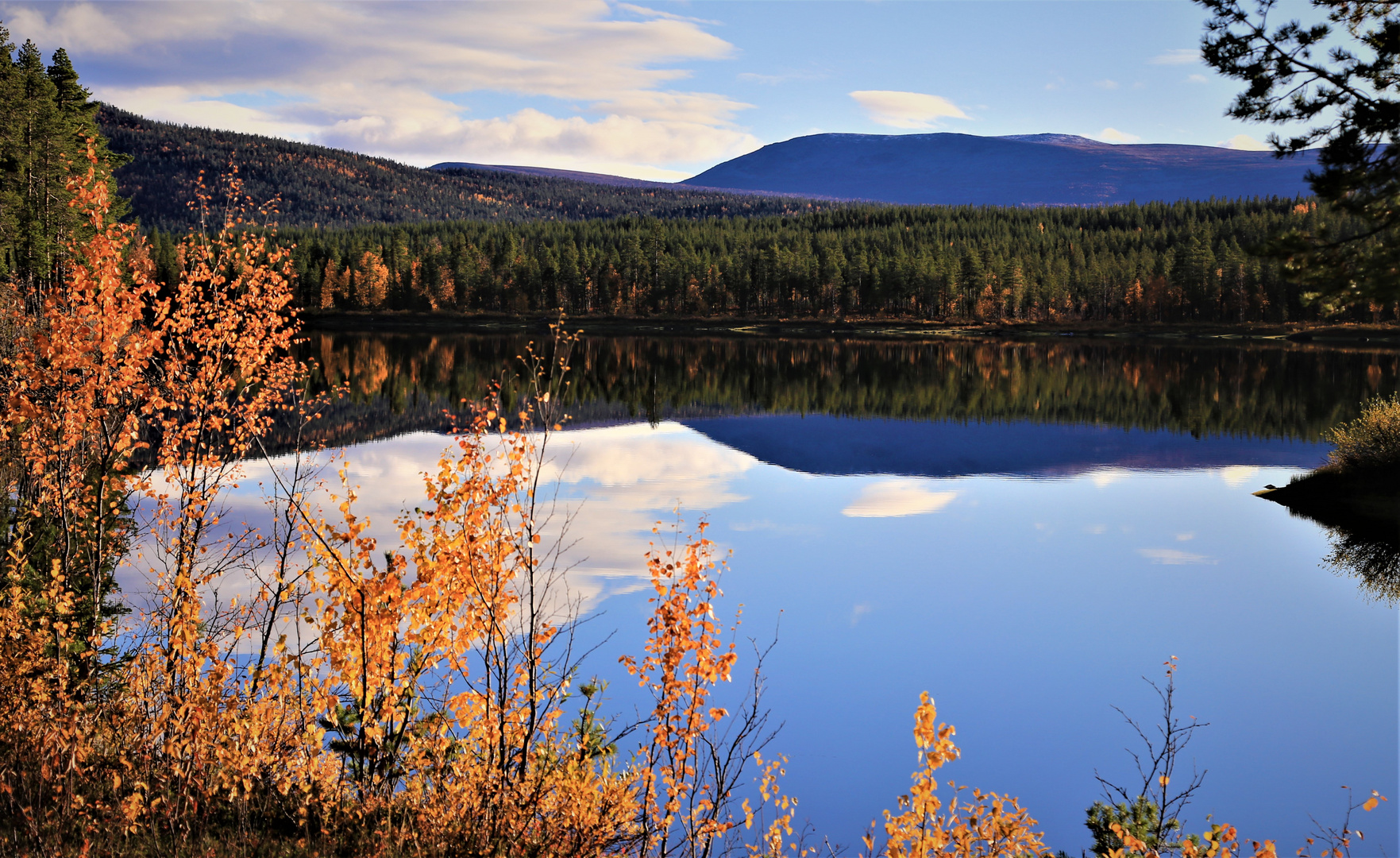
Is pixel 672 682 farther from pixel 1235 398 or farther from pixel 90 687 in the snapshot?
pixel 1235 398

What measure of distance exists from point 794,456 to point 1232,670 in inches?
984

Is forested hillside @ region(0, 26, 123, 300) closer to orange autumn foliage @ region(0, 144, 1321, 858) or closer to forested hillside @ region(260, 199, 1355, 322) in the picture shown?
orange autumn foliage @ region(0, 144, 1321, 858)

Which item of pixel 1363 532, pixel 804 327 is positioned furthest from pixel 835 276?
pixel 1363 532

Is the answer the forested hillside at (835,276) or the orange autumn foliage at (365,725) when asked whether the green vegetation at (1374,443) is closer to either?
the orange autumn foliage at (365,725)

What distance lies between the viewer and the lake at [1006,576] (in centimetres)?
1497

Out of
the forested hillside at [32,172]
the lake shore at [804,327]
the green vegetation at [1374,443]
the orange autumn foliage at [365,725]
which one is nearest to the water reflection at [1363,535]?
the green vegetation at [1374,443]

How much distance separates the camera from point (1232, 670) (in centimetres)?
1880

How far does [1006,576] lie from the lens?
24.4m

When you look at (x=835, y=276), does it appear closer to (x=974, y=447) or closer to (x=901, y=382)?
(x=901, y=382)

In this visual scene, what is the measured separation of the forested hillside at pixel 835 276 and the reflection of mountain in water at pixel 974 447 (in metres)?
98.0

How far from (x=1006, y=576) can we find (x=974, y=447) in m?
22.8

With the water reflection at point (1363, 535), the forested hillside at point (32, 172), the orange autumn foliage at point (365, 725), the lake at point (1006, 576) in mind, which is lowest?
the lake at point (1006, 576)

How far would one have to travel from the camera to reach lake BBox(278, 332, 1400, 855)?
15.0 metres

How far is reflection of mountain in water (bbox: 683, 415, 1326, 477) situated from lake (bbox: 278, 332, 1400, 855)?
0.76 feet
